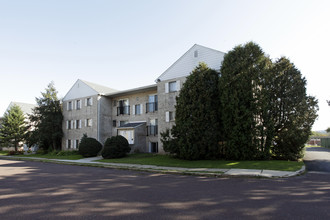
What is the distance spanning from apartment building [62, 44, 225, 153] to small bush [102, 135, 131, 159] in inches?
85.3

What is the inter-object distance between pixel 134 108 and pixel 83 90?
8.41 meters

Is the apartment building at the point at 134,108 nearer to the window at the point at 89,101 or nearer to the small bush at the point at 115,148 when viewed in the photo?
the window at the point at 89,101

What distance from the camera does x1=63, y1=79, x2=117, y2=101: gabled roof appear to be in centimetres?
2786

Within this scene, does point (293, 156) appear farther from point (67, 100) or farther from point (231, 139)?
point (67, 100)

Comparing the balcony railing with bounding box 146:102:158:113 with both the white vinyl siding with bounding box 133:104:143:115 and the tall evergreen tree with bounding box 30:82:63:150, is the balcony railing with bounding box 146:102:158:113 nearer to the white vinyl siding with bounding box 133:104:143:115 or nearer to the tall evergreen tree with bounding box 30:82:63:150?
the white vinyl siding with bounding box 133:104:143:115

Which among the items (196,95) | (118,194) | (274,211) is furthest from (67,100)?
(274,211)

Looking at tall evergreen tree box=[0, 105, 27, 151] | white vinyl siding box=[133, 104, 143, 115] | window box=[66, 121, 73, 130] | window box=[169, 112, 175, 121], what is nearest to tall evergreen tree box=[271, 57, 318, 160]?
window box=[169, 112, 175, 121]

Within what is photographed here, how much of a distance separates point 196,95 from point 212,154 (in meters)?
4.56

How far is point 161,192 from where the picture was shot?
6.87m

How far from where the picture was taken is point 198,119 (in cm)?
1552

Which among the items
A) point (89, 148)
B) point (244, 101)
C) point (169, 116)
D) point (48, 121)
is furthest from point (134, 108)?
point (244, 101)

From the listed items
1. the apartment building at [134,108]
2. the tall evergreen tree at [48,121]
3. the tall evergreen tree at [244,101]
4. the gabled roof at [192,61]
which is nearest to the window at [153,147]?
the apartment building at [134,108]

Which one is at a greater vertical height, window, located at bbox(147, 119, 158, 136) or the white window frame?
the white window frame

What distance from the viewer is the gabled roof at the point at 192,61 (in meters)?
18.9
